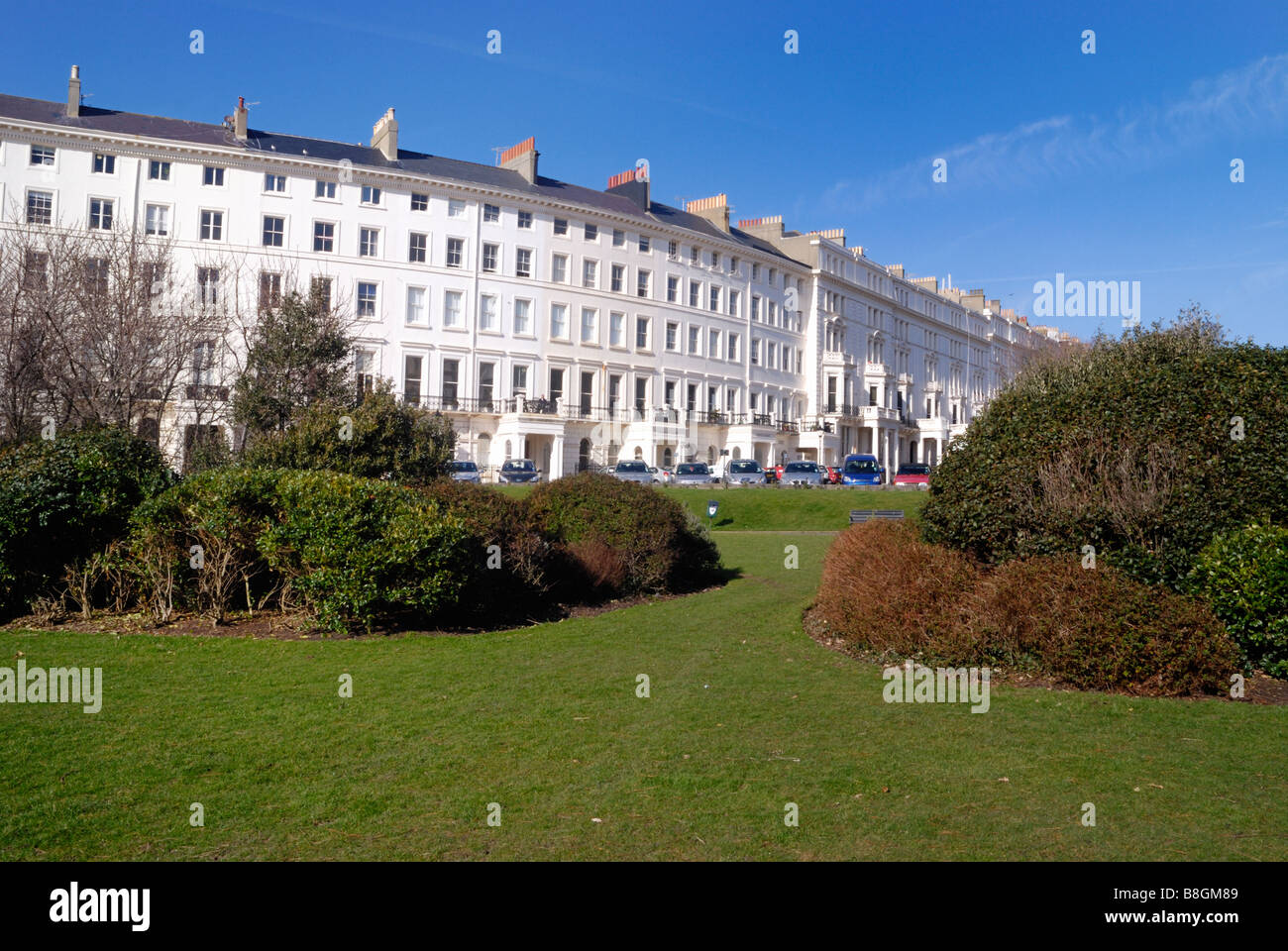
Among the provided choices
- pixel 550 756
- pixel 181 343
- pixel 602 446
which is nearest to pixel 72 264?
pixel 181 343

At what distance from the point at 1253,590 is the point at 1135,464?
1.95 m

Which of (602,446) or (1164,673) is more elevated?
(602,446)

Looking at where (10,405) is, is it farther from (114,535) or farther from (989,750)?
(989,750)

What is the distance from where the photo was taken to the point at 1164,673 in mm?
8703

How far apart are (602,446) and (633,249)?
13902mm

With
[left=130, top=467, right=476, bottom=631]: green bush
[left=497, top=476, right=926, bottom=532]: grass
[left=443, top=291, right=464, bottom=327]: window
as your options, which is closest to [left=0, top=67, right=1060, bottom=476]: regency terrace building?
[left=443, top=291, right=464, bottom=327]: window

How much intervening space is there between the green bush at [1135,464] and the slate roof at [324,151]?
1864 inches

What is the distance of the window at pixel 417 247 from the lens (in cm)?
5304

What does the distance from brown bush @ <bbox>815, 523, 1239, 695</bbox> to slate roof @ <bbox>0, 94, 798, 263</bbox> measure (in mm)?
47721

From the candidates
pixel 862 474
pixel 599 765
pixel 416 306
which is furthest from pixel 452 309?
pixel 599 765

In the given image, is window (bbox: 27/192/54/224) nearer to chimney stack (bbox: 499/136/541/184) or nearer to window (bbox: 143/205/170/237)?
window (bbox: 143/205/170/237)

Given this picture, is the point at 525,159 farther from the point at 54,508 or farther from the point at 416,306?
the point at 54,508

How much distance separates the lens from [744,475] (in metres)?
49.1
